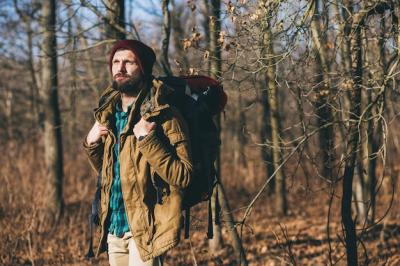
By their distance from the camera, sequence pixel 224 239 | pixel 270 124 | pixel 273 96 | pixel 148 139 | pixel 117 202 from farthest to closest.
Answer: pixel 270 124, pixel 224 239, pixel 273 96, pixel 117 202, pixel 148 139

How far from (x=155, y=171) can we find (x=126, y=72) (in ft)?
1.90

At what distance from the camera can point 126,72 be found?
10.1ft

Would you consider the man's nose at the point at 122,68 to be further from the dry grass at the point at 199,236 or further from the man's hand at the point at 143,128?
the dry grass at the point at 199,236

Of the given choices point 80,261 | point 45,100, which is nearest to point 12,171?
point 45,100

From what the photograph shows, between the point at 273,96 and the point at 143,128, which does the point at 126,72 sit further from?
the point at 273,96

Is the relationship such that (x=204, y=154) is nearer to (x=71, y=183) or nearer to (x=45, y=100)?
(x=45, y=100)

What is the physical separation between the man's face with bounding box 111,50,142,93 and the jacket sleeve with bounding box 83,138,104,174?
43cm

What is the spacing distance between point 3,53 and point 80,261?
1081 centimetres

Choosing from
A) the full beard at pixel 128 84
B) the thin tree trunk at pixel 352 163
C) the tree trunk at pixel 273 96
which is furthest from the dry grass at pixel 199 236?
the full beard at pixel 128 84

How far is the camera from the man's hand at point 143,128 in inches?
117

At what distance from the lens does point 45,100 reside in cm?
960

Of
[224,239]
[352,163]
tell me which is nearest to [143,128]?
[352,163]

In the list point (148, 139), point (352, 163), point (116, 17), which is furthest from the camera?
point (116, 17)

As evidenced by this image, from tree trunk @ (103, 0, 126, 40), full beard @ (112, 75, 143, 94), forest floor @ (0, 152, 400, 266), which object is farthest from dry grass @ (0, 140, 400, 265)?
tree trunk @ (103, 0, 126, 40)
